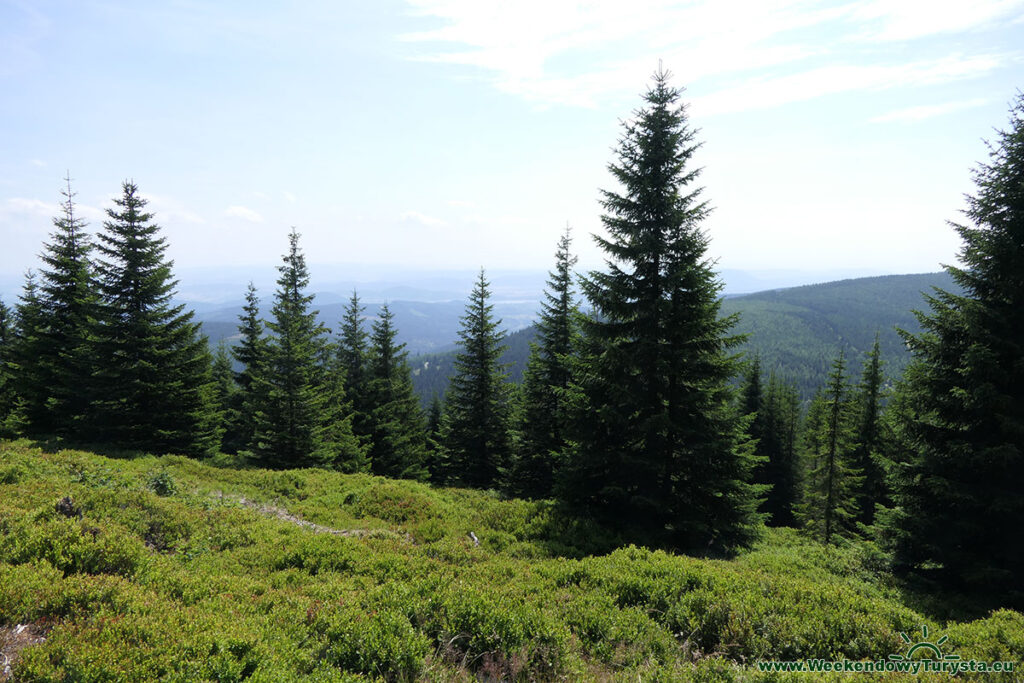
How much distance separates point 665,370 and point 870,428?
98.3ft

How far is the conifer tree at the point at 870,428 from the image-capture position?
31.2m

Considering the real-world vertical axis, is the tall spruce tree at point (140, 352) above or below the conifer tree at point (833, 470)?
above

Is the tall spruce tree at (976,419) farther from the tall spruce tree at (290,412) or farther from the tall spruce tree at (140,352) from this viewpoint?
the tall spruce tree at (140,352)

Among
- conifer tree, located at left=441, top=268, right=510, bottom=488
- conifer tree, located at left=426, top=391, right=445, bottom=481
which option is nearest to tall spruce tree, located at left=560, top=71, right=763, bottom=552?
conifer tree, located at left=441, top=268, right=510, bottom=488

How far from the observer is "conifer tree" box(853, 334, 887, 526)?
31.2m

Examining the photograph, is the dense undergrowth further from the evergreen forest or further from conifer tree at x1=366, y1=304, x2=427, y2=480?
conifer tree at x1=366, y1=304, x2=427, y2=480

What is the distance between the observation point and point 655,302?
13836 mm

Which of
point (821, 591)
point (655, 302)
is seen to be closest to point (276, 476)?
point (655, 302)

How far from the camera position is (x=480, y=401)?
28.5m

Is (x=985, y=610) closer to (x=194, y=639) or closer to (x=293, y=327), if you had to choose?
(x=194, y=639)

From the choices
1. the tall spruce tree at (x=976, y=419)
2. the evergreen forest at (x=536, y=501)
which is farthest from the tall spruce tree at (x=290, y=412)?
the tall spruce tree at (x=976, y=419)

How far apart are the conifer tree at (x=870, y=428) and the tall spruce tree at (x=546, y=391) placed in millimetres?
23762

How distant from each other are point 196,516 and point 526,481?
1613 cm

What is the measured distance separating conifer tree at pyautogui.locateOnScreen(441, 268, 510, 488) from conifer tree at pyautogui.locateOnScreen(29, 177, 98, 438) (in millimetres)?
19643
